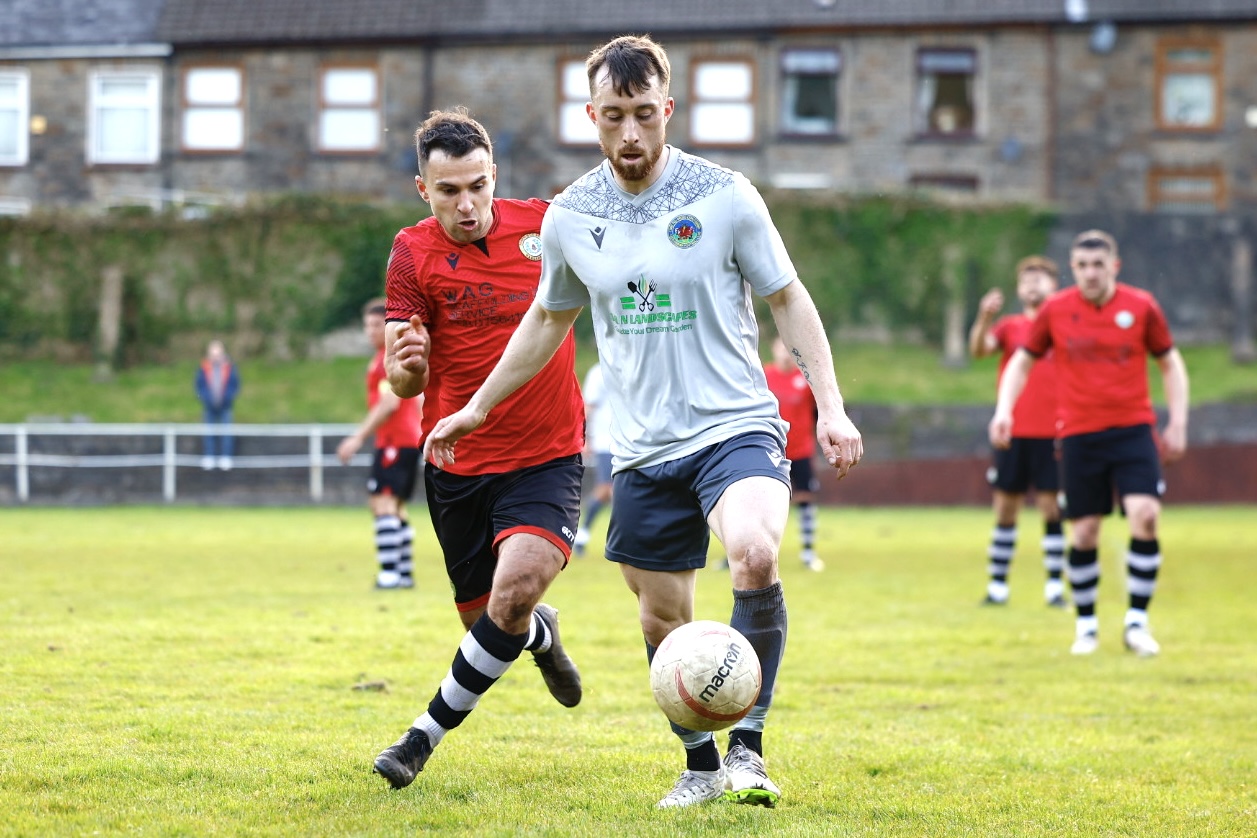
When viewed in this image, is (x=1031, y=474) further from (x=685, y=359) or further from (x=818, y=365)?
(x=685, y=359)

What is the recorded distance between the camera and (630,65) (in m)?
5.15

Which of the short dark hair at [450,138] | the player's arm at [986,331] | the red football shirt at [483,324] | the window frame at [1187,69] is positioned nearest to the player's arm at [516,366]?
the red football shirt at [483,324]

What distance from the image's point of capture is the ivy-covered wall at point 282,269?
1346 inches

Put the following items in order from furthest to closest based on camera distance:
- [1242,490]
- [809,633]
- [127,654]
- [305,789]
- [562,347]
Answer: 1. [1242,490]
2. [809,633]
3. [127,654]
4. [562,347]
5. [305,789]

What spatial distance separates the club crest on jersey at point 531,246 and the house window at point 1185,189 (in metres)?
33.7

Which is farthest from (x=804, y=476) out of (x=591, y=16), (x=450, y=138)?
(x=591, y=16)

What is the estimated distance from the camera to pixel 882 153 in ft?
121

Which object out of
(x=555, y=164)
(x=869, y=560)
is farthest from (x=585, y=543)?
(x=555, y=164)

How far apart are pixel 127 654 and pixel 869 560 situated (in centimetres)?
962

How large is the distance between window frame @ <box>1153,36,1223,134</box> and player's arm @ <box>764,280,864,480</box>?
34042 millimetres

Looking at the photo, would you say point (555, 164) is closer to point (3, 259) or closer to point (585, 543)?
point (3, 259)

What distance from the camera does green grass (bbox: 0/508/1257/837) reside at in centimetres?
504

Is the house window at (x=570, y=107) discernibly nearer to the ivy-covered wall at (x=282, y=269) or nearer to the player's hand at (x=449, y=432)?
the ivy-covered wall at (x=282, y=269)

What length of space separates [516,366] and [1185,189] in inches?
1372
